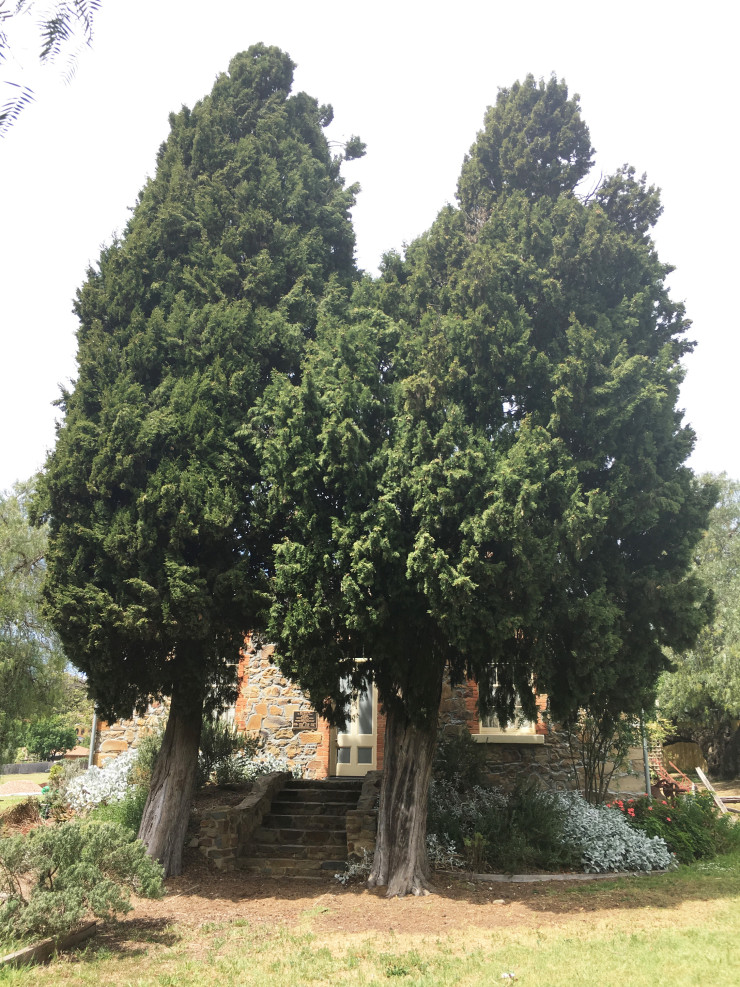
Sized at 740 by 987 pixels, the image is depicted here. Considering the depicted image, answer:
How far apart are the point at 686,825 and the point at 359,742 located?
5.57 m

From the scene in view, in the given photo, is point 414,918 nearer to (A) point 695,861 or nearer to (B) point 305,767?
(A) point 695,861

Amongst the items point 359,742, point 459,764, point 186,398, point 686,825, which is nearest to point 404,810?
point 459,764

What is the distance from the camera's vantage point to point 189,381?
29.8 feet

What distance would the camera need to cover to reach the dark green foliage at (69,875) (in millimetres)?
5547

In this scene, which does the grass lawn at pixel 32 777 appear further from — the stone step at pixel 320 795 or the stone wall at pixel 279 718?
the stone step at pixel 320 795

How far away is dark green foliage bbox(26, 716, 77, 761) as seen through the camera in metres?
29.0

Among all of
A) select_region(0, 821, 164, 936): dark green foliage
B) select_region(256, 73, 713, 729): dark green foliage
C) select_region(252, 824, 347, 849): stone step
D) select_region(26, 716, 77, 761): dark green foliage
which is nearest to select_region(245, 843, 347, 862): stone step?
select_region(252, 824, 347, 849): stone step

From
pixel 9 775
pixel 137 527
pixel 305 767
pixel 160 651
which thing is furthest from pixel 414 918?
pixel 9 775

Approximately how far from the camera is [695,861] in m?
9.99

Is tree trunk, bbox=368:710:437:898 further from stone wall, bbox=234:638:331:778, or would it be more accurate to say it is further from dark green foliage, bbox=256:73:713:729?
stone wall, bbox=234:638:331:778

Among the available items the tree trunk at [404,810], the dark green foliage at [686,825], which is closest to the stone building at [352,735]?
the dark green foliage at [686,825]

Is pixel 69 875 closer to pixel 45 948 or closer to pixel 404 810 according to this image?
pixel 45 948

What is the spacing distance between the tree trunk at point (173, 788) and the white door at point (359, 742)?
419cm

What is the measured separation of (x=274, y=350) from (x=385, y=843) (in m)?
6.42
